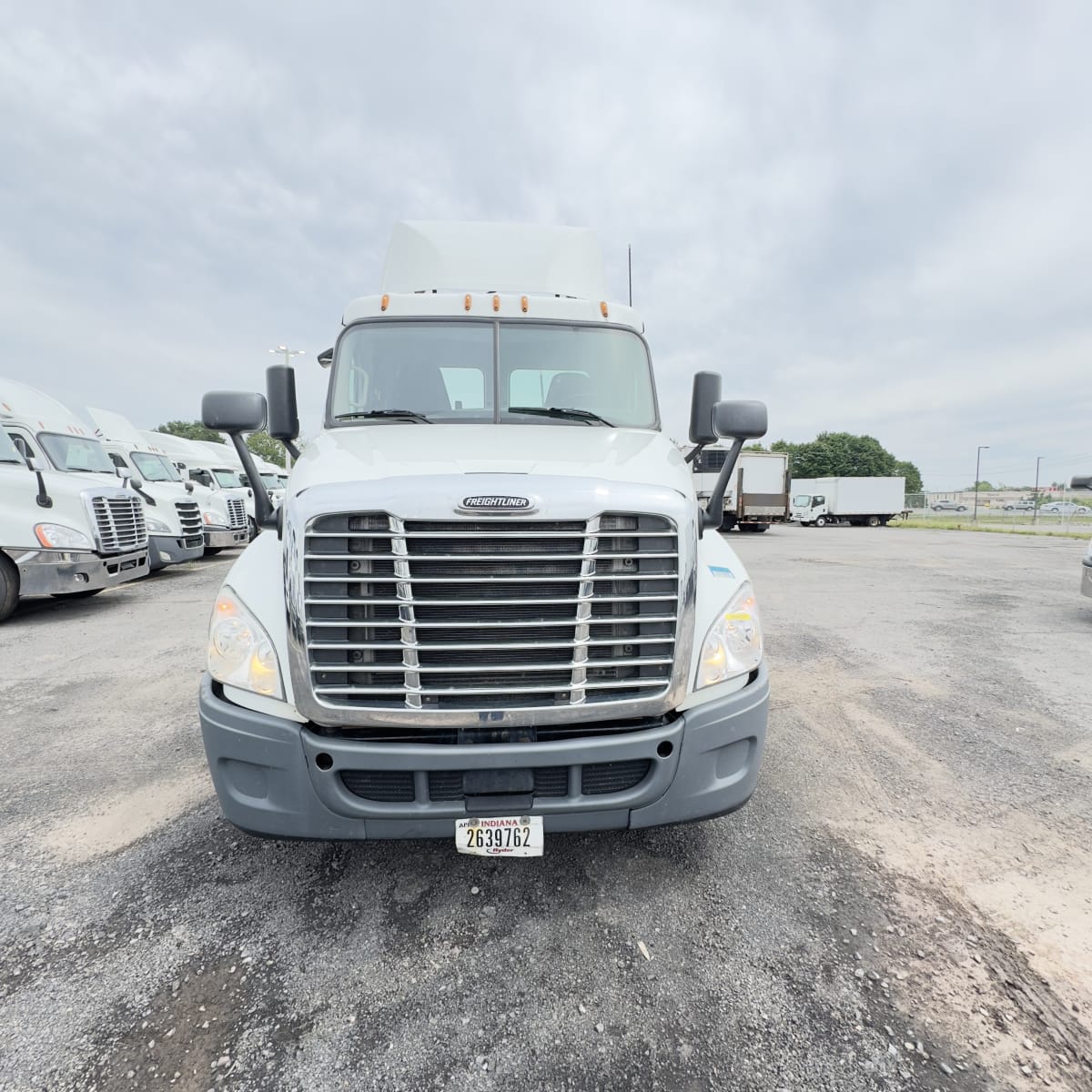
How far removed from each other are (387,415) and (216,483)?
49.1ft

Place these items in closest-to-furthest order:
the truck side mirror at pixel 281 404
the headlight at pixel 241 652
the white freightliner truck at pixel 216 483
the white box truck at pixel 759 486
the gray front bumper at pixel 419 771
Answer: the gray front bumper at pixel 419 771
the headlight at pixel 241 652
the truck side mirror at pixel 281 404
the white freightliner truck at pixel 216 483
the white box truck at pixel 759 486

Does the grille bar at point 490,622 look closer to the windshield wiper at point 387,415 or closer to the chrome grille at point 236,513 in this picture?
the windshield wiper at point 387,415

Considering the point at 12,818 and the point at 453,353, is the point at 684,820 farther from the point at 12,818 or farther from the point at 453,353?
the point at 12,818

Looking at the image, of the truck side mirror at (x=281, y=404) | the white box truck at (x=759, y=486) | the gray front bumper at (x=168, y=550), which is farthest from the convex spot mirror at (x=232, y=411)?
the white box truck at (x=759, y=486)

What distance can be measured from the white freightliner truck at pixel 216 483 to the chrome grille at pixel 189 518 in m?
1.05

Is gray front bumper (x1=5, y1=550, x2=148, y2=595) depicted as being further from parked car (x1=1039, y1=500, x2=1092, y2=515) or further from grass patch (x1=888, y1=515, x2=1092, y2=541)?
parked car (x1=1039, y1=500, x2=1092, y2=515)

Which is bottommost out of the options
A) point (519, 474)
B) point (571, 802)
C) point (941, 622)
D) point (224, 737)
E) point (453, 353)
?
point (941, 622)

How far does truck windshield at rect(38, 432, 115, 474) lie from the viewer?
8477 mm

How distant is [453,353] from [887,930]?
3.42 meters

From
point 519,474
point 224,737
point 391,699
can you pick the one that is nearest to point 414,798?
point 391,699

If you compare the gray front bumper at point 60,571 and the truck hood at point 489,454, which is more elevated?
the truck hood at point 489,454

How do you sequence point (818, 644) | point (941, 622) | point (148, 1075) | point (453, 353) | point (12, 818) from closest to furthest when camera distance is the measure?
1. point (148, 1075)
2. point (12, 818)
3. point (453, 353)
4. point (818, 644)
5. point (941, 622)

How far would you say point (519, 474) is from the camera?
2316 mm

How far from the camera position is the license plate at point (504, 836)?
220 centimetres
